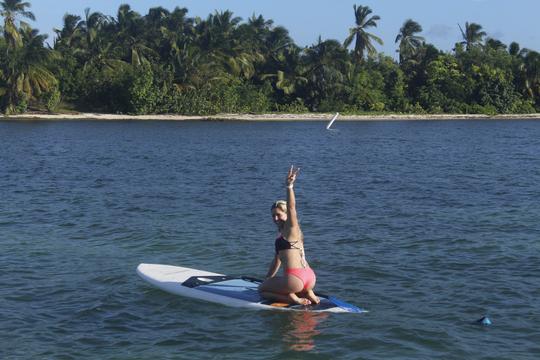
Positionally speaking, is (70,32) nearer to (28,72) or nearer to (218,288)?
(28,72)

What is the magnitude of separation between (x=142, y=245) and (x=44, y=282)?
13.2 feet

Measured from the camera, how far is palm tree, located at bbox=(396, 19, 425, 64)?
109938mm

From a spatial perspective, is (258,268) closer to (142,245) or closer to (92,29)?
(142,245)

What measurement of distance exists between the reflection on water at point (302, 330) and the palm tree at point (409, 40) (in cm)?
10222

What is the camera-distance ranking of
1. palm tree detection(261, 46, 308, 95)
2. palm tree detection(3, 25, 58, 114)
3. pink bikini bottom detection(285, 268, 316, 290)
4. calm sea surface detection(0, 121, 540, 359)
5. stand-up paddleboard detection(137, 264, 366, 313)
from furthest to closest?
1. palm tree detection(261, 46, 308, 95)
2. palm tree detection(3, 25, 58, 114)
3. stand-up paddleboard detection(137, 264, 366, 313)
4. pink bikini bottom detection(285, 268, 316, 290)
5. calm sea surface detection(0, 121, 540, 359)

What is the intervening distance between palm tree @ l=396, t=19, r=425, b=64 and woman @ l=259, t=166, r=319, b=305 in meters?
102

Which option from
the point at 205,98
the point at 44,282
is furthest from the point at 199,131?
the point at 44,282

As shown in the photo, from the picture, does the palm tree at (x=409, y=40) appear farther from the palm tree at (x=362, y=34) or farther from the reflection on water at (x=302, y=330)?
the reflection on water at (x=302, y=330)

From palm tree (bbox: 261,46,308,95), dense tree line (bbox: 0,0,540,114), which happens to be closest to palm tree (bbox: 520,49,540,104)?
dense tree line (bbox: 0,0,540,114)

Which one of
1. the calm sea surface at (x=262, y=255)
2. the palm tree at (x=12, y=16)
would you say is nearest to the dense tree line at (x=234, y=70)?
the palm tree at (x=12, y=16)

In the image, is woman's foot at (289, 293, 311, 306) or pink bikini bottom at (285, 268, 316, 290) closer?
pink bikini bottom at (285, 268, 316, 290)

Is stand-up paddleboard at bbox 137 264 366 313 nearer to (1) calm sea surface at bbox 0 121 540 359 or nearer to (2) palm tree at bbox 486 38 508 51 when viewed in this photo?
(1) calm sea surface at bbox 0 121 540 359

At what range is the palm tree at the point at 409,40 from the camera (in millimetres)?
109938

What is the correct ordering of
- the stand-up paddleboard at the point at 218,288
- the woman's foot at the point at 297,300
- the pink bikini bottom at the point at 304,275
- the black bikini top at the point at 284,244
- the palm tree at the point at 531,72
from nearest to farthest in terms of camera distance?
the black bikini top at the point at 284,244 → the pink bikini bottom at the point at 304,275 → the woman's foot at the point at 297,300 → the stand-up paddleboard at the point at 218,288 → the palm tree at the point at 531,72
